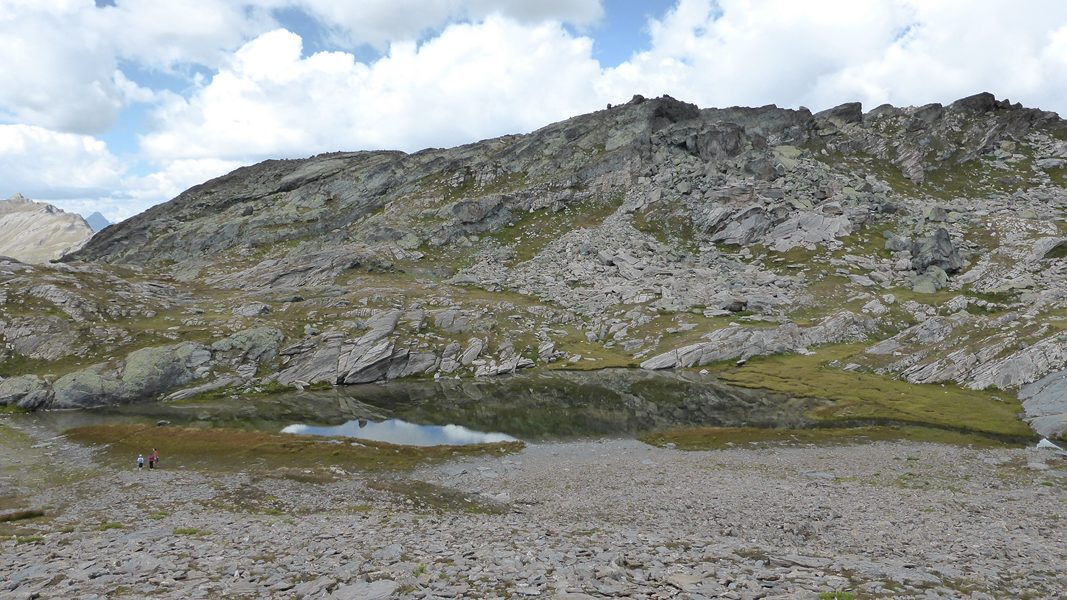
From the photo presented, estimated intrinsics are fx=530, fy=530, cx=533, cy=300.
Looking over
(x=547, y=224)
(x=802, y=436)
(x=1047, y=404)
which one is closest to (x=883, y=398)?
(x=1047, y=404)

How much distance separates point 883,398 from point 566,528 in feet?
240

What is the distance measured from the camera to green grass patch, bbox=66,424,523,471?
5856 cm

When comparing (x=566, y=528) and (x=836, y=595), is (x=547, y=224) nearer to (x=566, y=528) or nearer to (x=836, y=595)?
(x=566, y=528)

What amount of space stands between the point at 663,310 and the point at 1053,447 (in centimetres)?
8227

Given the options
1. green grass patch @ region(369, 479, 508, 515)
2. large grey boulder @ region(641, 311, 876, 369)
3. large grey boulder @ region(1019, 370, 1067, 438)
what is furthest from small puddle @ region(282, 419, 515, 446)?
large grey boulder @ region(1019, 370, 1067, 438)

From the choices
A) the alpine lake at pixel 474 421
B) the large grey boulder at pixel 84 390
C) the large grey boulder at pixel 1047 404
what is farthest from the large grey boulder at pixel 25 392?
the large grey boulder at pixel 1047 404

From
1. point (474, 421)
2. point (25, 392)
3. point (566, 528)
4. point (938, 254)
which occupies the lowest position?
point (474, 421)

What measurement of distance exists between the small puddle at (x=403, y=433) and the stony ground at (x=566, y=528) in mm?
10976

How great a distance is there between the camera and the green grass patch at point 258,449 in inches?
2306

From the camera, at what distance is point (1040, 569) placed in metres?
21.1

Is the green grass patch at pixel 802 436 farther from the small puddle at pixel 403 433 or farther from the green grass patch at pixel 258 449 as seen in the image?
the small puddle at pixel 403 433

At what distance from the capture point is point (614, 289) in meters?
147

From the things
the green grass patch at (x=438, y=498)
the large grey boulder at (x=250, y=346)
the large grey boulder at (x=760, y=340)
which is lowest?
the green grass patch at (x=438, y=498)

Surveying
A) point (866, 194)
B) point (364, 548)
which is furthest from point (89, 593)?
point (866, 194)
